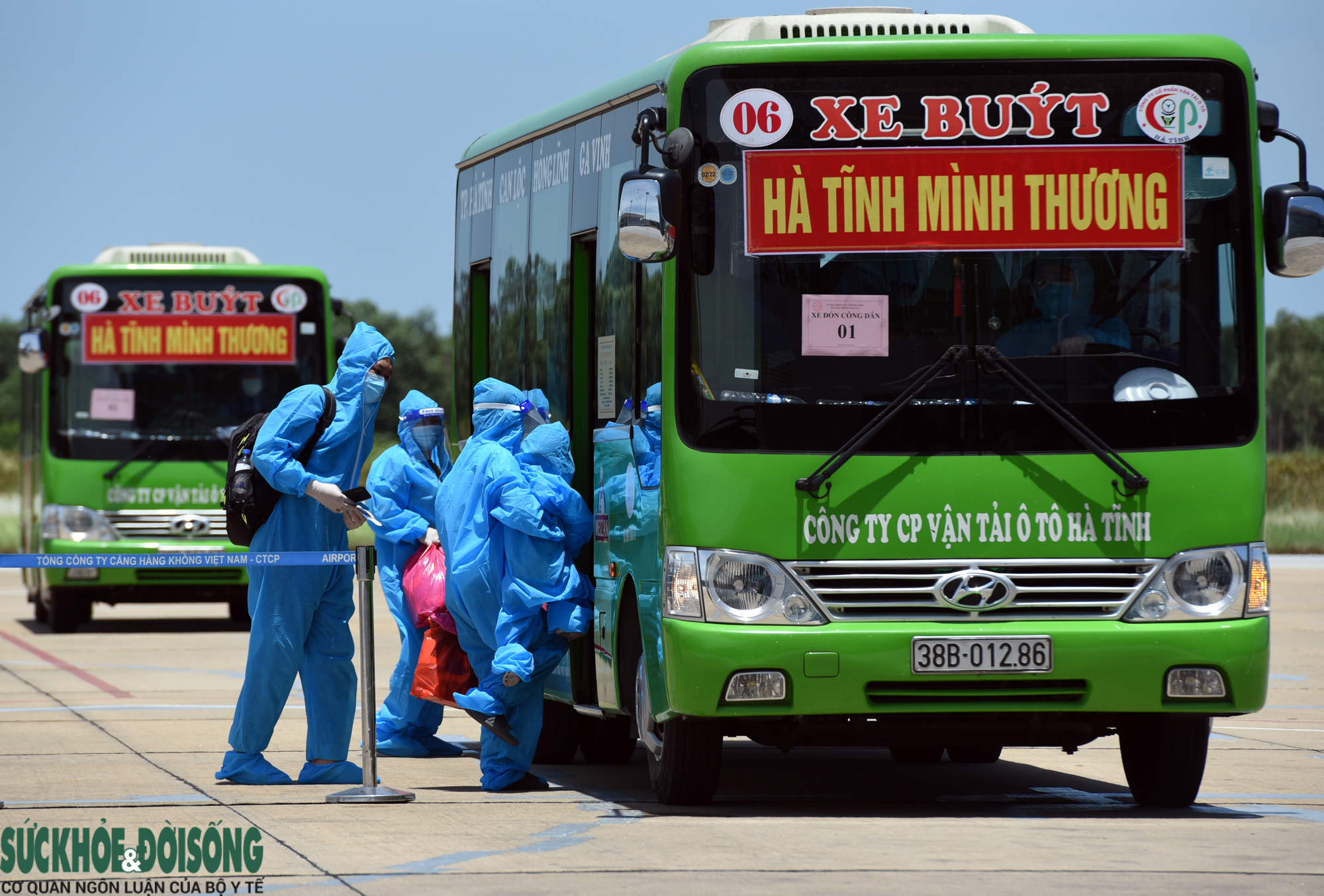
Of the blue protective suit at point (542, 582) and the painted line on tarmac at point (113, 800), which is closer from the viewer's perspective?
the painted line on tarmac at point (113, 800)

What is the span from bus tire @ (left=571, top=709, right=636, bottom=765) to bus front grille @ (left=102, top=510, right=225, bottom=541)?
9.74 m

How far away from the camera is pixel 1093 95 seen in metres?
8.88

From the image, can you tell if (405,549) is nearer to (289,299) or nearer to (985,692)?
(985,692)

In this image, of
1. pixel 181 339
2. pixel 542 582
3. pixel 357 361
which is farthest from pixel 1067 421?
pixel 181 339

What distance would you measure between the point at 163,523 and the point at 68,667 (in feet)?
10.3

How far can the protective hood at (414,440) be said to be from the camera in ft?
39.9

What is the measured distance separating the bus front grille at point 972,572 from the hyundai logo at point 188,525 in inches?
524

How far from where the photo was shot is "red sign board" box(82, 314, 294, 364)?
2080 cm

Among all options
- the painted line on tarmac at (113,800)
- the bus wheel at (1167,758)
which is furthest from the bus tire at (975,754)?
the painted line on tarmac at (113,800)

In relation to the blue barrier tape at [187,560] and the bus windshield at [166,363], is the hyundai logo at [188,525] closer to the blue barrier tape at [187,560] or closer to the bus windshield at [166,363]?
the bus windshield at [166,363]

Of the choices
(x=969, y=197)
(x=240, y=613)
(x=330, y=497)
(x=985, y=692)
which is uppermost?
(x=969, y=197)

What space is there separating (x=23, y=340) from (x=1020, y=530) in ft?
47.8

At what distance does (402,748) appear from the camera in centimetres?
1190

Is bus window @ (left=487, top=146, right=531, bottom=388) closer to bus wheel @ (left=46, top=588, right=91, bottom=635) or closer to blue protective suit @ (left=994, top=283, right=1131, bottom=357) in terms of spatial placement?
blue protective suit @ (left=994, top=283, right=1131, bottom=357)
